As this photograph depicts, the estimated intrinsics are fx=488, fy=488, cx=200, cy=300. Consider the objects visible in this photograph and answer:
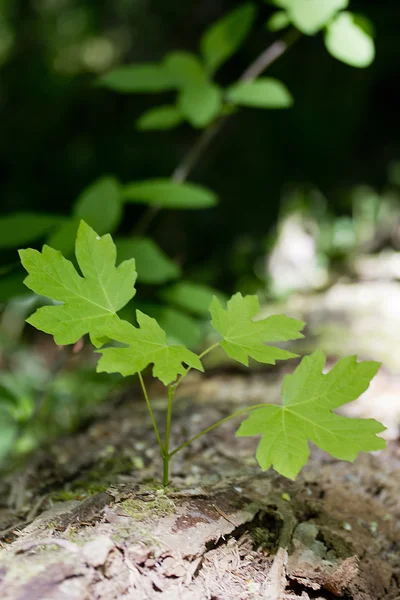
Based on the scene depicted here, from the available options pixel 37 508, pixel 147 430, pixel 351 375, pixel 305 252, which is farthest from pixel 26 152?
pixel 351 375

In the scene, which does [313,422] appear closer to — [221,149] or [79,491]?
[79,491]

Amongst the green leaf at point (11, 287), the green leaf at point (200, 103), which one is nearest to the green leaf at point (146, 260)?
the green leaf at point (11, 287)

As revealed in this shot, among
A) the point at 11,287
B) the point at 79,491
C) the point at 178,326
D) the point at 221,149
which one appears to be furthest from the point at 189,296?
the point at 221,149

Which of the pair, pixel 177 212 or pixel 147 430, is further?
pixel 177 212

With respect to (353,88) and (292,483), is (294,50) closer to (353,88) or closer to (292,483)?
(353,88)

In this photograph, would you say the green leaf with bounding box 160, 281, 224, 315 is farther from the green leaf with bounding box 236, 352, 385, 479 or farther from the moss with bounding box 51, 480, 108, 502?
the green leaf with bounding box 236, 352, 385, 479

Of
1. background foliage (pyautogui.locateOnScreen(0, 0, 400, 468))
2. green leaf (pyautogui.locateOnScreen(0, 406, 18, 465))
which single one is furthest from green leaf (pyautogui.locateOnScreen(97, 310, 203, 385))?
background foliage (pyautogui.locateOnScreen(0, 0, 400, 468))

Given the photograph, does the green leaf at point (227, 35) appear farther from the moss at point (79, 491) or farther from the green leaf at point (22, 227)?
the moss at point (79, 491)
